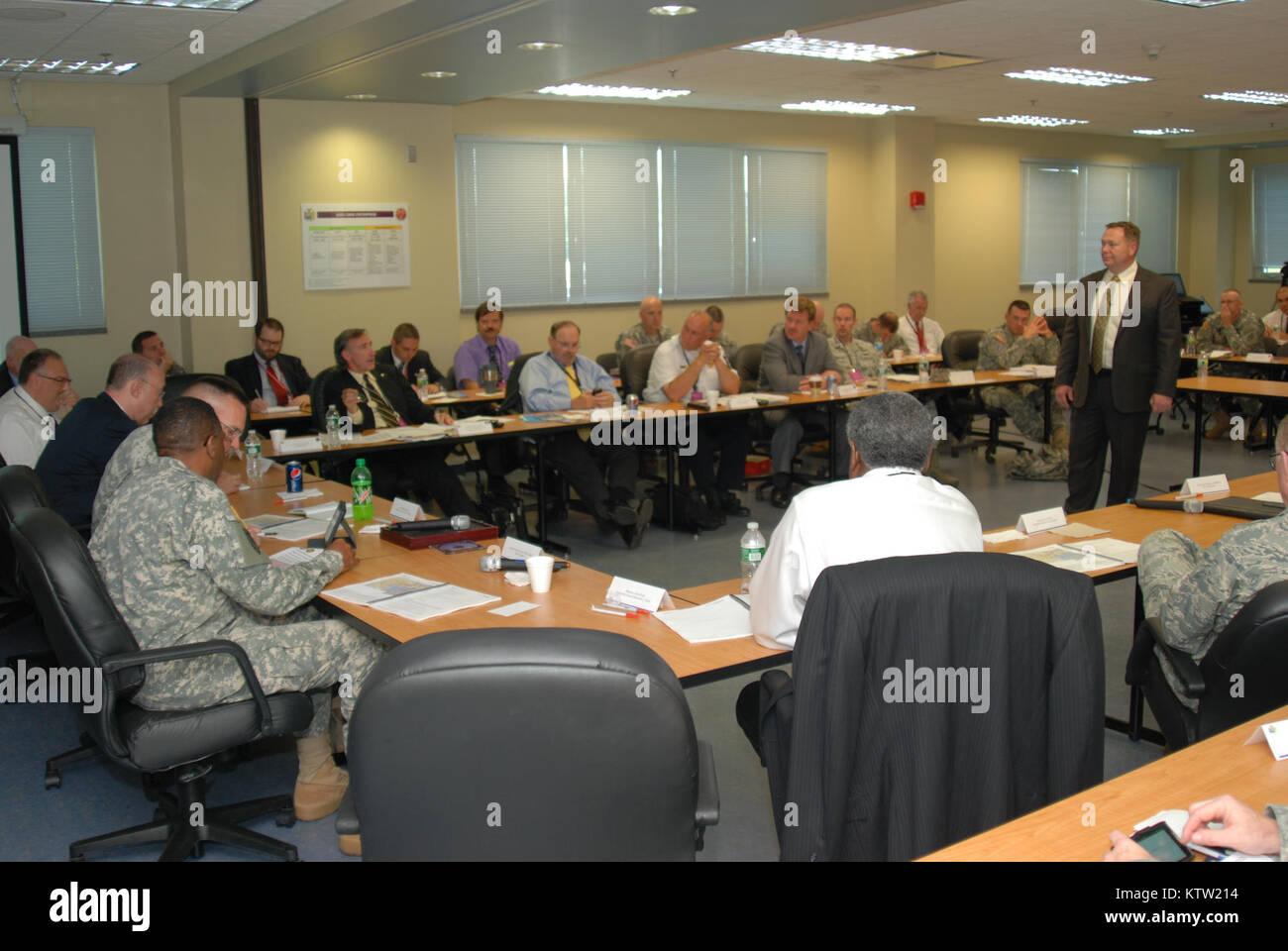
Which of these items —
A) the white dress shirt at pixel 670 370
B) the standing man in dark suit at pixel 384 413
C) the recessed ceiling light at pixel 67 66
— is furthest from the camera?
the white dress shirt at pixel 670 370

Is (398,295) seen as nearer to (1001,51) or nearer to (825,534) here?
(1001,51)

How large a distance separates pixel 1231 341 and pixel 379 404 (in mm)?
7857

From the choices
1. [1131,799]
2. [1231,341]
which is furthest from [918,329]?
[1131,799]

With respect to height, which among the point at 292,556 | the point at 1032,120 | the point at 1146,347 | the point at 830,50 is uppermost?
the point at 1032,120

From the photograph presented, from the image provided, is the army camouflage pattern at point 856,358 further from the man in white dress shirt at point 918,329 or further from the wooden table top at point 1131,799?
the wooden table top at point 1131,799

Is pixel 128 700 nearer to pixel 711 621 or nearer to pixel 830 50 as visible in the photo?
pixel 711 621

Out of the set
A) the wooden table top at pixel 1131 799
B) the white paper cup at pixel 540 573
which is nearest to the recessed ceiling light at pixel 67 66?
the white paper cup at pixel 540 573

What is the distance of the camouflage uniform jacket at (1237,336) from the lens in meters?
10.4

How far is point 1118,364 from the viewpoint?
578cm

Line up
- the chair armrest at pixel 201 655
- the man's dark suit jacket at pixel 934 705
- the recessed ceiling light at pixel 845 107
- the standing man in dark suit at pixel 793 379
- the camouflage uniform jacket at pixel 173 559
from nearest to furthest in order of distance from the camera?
1. the man's dark suit jacket at pixel 934 705
2. the chair armrest at pixel 201 655
3. the camouflage uniform jacket at pixel 173 559
4. the standing man in dark suit at pixel 793 379
5. the recessed ceiling light at pixel 845 107

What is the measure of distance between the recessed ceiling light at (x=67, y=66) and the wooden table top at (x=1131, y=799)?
734 cm

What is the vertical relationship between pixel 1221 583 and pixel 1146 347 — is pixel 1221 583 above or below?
below

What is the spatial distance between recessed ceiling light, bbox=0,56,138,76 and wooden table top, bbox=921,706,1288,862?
734 cm
